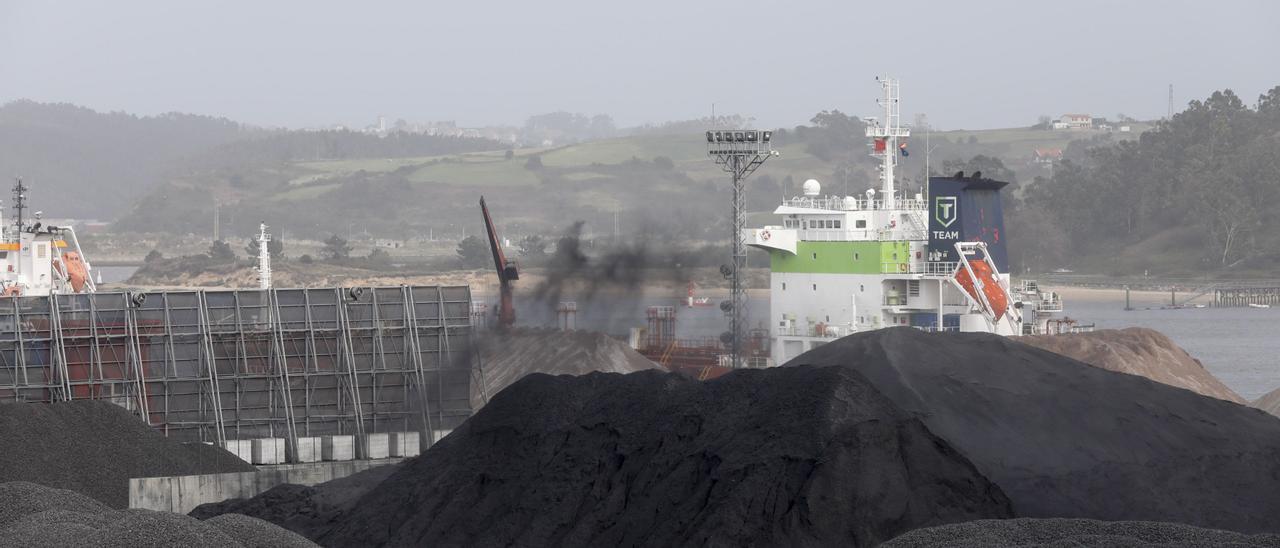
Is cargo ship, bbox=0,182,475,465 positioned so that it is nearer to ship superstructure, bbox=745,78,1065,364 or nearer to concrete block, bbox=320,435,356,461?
concrete block, bbox=320,435,356,461

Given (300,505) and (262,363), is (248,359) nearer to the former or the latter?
(262,363)

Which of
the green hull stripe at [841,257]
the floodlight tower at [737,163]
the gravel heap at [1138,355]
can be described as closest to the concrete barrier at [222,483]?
the floodlight tower at [737,163]

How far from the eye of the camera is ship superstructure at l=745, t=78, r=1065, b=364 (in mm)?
51500

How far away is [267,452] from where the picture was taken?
3828cm

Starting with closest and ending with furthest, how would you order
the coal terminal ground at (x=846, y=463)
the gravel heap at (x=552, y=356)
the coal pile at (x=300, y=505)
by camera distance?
the coal terminal ground at (x=846, y=463), the coal pile at (x=300, y=505), the gravel heap at (x=552, y=356)

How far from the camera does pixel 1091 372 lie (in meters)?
30.5

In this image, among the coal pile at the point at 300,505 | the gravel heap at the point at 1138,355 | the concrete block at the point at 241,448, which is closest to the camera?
the coal pile at the point at 300,505

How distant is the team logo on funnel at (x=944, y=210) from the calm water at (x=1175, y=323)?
29.3 ft

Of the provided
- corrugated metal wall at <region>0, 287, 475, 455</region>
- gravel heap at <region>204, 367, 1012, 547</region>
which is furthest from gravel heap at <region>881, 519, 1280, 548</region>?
corrugated metal wall at <region>0, 287, 475, 455</region>

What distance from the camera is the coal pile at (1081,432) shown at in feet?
86.3

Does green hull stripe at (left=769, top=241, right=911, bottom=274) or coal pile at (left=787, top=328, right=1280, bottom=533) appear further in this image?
green hull stripe at (left=769, top=241, right=911, bottom=274)

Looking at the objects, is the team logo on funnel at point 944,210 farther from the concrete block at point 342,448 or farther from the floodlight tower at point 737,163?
the concrete block at point 342,448

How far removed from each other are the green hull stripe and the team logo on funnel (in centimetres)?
129

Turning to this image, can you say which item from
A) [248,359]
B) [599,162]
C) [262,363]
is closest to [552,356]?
[262,363]
